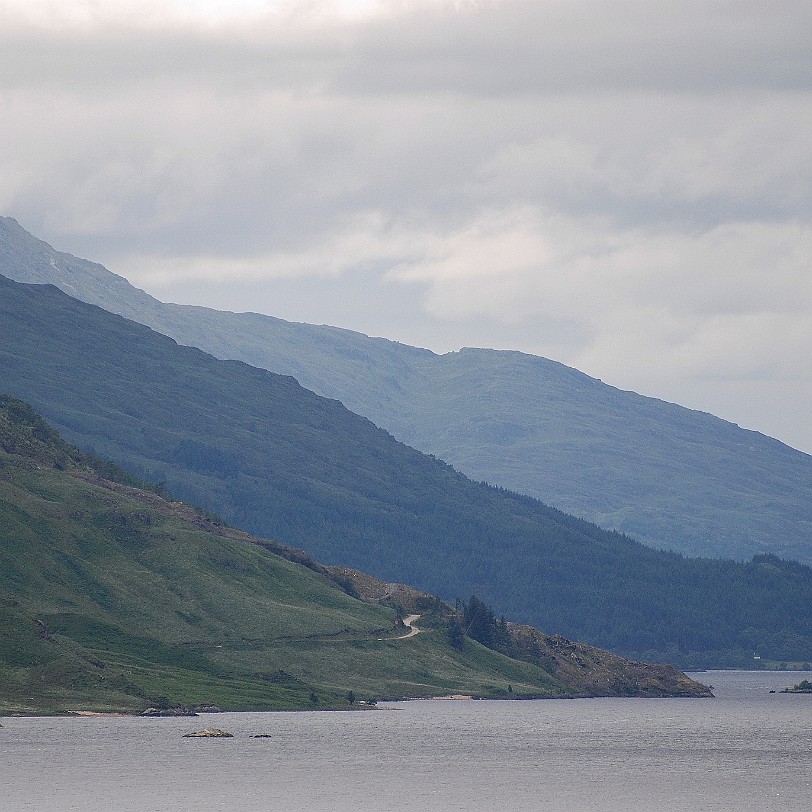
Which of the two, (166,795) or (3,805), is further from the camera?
(166,795)

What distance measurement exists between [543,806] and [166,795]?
42.3 metres

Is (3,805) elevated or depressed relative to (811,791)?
depressed

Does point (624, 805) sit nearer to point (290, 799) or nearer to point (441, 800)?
point (441, 800)

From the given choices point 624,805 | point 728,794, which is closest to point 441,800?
point 624,805

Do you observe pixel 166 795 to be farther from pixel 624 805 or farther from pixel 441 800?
pixel 624 805

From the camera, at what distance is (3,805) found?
171 m

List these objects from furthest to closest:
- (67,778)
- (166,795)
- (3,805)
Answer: (67,778), (166,795), (3,805)

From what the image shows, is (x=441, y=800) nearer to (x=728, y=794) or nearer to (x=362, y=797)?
(x=362, y=797)

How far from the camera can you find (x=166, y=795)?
182500 mm

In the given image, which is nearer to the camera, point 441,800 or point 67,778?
point 441,800

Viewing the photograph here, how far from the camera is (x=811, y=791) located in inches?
7746

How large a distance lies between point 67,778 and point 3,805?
24.5m

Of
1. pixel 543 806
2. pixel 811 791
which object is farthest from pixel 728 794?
pixel 543 806

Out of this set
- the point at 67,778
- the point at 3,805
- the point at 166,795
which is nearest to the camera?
the point at 3,805
